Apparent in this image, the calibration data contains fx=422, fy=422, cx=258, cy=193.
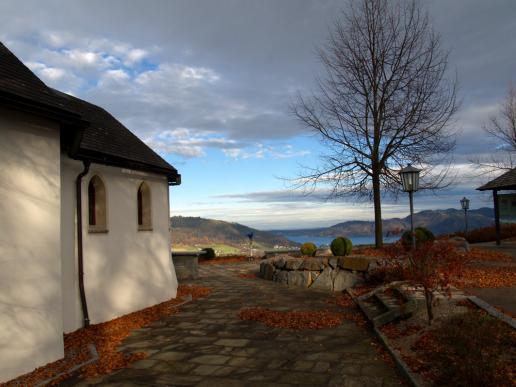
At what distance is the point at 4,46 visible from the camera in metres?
7.91

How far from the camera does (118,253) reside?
10.3 metres

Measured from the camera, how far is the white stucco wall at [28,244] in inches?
242

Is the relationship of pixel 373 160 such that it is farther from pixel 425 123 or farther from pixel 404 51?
pixel 404 51

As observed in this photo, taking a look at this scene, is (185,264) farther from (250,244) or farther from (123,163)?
(250,244)

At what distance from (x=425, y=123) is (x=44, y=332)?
15.2 metres

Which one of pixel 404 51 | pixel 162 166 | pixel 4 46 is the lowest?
pixel 162 166

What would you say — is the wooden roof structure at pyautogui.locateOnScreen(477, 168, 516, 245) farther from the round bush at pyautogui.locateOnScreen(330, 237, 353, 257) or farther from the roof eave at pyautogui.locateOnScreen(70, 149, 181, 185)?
the roof eave at pyautogui.locateOnScreen(70, 149, 181, 185)

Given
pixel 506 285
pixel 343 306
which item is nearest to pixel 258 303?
pixel 343 306

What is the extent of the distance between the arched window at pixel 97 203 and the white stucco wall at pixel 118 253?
0.38 ft

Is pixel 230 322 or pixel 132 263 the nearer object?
pixel 230 322

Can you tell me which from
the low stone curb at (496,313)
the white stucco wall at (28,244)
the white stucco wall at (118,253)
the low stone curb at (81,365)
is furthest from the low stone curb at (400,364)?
the white stucco wall at (118,253)

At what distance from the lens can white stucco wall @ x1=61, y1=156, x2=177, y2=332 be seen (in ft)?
28.6

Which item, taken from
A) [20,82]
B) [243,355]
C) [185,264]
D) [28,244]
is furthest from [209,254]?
[20,82]

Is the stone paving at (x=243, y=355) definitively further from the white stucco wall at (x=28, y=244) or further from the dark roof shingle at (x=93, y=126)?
the dark roof shingle at (x=93, y=126)
